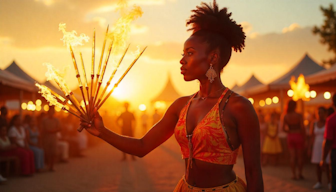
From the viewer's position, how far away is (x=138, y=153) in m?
3.05

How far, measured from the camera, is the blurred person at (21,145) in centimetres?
1178

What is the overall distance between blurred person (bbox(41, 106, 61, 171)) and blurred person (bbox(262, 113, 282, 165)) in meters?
7.08

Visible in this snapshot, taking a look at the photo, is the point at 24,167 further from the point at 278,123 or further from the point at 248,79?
the point at 248,79

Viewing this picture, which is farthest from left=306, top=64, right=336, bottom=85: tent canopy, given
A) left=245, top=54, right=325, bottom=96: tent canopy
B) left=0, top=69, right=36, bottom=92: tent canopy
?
left=0, top=69, right=36, bottom=92: tent canopy

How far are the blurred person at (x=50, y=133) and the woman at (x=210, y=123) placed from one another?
35.5 ft

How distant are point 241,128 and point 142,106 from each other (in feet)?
107

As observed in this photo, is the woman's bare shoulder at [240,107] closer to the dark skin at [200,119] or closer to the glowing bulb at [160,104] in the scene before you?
the dark skin at [200,119]

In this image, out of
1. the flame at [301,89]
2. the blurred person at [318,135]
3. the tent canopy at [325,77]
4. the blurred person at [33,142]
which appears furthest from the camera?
the flame at [301,89]

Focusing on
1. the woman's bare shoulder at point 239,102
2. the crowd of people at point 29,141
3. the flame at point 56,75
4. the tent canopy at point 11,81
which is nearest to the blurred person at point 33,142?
the crowd of people at point 29,141

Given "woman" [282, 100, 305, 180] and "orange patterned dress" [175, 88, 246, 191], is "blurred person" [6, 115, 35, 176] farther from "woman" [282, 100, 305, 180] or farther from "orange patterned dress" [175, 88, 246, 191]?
"orange patterned dress" [175, 88, 246, 191]

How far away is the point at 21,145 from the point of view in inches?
481

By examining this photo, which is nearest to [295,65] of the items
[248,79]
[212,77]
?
[248,79]

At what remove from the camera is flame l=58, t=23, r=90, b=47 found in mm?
3111

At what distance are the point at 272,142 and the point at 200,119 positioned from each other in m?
12.2
